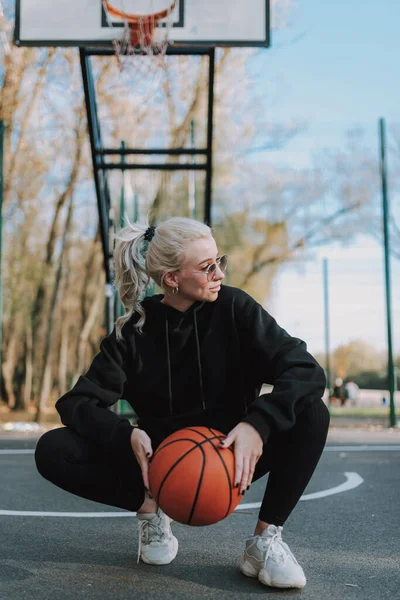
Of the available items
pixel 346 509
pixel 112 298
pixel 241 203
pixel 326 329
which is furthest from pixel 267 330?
pixel 326 329

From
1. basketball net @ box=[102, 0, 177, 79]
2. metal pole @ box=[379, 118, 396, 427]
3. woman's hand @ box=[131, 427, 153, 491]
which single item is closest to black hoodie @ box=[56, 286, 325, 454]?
woman's hand @ box=[131, 427, 153, 491]

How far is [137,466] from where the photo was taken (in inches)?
106

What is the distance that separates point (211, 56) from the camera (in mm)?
9023

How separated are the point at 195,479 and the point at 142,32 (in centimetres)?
671

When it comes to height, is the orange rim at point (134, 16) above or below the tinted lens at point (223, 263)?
above

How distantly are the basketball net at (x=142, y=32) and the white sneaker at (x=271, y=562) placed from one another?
6.51 m

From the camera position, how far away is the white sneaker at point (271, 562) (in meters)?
2.61

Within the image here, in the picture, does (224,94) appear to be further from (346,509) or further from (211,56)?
(346,509)

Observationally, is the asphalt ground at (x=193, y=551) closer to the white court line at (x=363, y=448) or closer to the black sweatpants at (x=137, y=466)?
the black sweatpants at (x=137, y=466)

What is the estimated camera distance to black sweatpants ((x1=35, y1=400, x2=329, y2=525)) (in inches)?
107

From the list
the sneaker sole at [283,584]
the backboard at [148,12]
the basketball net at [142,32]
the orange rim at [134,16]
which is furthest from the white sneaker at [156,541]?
the orange rim at [134,16]

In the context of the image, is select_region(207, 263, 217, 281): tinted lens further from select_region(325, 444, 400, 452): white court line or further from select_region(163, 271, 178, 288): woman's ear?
select_region(325, 444, 400, 452): white court line

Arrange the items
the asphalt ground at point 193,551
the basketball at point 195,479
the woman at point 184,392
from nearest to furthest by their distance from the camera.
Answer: the basketball at point 195,479 → the asphalt ground at point 193,551 → the woman at point 184,392

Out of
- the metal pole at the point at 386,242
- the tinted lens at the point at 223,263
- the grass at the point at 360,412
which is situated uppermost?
the metal pole at the point at 386,242
